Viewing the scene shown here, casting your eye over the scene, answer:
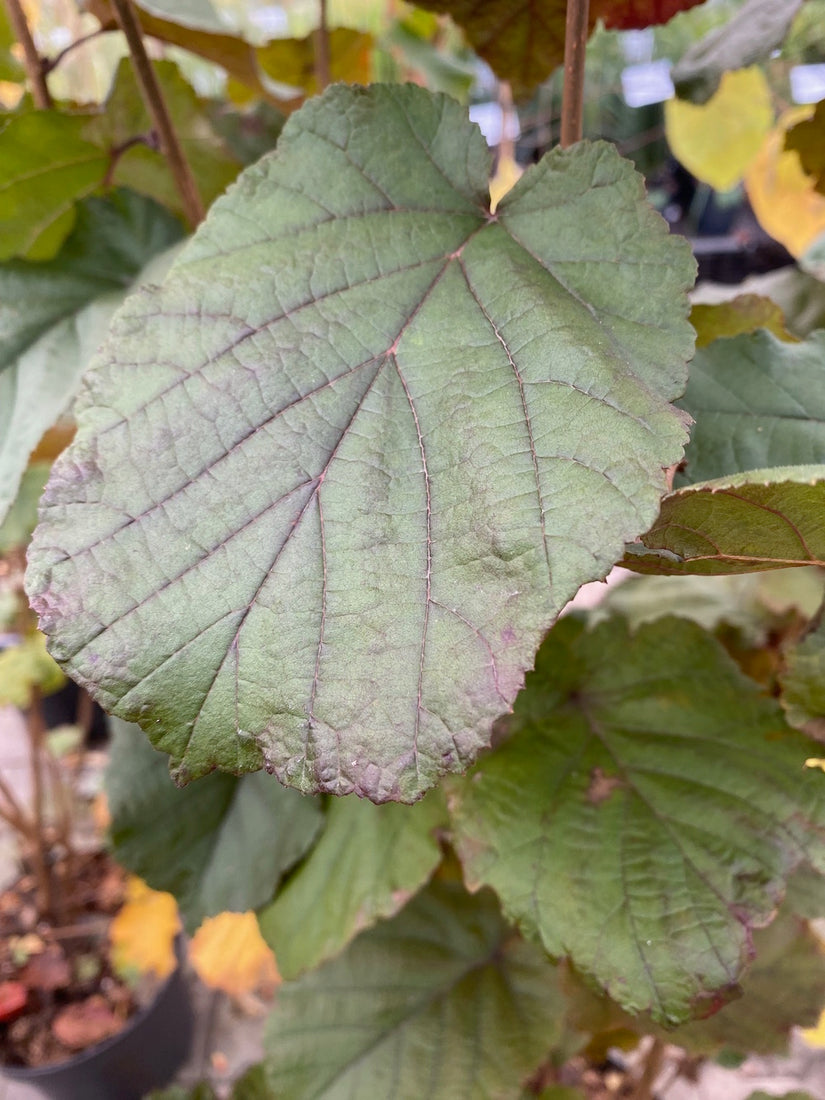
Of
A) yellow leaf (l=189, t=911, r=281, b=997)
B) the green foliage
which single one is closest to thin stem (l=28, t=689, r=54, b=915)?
yellow leaf (l=189, t=911, r=281, b=997)

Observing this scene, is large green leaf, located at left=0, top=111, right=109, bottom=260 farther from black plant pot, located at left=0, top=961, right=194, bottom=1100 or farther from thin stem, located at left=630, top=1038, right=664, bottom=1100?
black plant pot, located at left=0, top=961, right=194, bottom=1100

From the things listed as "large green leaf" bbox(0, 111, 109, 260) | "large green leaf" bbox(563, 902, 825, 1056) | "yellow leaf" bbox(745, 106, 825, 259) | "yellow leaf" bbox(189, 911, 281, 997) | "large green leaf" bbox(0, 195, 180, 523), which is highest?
"large green leaf" bbox(0, 111, 109, 260)

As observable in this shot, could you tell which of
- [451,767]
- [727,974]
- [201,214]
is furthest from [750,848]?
[201,214]

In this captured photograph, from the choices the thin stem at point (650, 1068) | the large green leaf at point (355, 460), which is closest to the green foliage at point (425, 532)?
the large green leaf at point (355, 460)

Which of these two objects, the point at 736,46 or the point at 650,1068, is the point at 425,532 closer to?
the point at 736,46

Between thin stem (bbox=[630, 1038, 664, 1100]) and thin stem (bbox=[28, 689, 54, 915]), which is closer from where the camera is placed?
thin stem (bbox=[630, 1038, 664, 1100])

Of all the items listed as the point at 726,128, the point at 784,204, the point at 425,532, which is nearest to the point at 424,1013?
the point at 425,532
